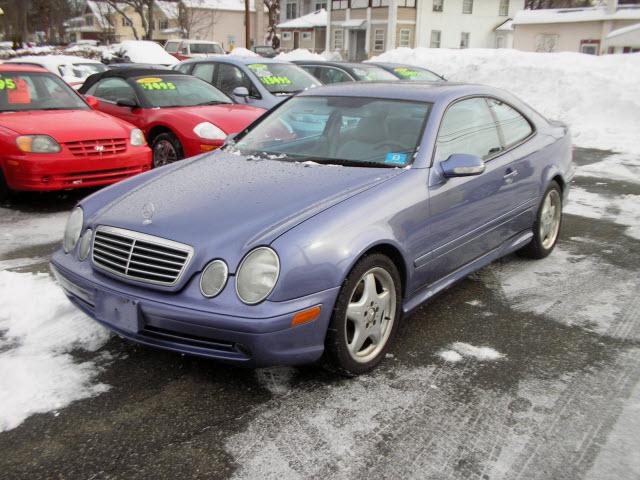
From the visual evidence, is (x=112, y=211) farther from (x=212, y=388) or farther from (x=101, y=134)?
(x=101, y=134)

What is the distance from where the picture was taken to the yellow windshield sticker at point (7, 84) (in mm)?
6953

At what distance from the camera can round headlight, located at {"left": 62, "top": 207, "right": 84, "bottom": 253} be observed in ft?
11.3

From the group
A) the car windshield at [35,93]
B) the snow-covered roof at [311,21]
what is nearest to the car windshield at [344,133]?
the car windshield at [35,93]

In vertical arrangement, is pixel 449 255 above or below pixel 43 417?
above

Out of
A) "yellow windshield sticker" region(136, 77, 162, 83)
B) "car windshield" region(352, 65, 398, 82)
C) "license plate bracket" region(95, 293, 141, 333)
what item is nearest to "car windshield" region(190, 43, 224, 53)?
"car windshield" region(352, 65, 398, 82)

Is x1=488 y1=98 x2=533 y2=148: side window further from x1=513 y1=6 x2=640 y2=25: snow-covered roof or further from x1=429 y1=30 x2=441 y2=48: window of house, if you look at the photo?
x1=429 y1=30 x2=441 y2=48: window of house

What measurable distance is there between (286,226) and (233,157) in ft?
4.58

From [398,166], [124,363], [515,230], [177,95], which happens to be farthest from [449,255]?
[177,95]

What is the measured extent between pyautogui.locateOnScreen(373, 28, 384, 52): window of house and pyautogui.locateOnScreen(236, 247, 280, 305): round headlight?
142 feet

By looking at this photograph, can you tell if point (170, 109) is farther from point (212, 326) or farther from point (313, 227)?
point (212, 326)

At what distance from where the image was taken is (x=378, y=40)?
43.9m

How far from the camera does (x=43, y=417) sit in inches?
110

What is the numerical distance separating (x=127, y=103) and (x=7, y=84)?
144cm

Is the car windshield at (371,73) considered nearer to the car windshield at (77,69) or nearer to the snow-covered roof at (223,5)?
the car windshield at (77,69)
